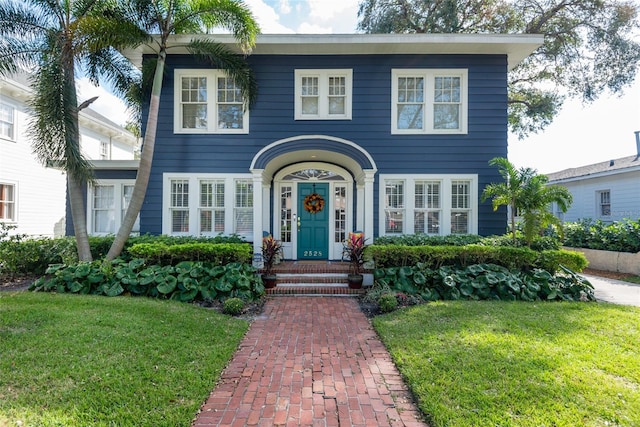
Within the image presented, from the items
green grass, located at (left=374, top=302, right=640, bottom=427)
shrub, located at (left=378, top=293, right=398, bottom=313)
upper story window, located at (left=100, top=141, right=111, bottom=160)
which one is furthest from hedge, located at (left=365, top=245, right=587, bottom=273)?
upper story window, located at (left=100, top=141, right=111, bottom=160)

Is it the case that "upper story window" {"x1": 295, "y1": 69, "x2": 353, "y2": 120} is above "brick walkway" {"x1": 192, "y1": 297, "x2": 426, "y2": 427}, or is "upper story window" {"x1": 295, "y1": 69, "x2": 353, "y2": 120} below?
above

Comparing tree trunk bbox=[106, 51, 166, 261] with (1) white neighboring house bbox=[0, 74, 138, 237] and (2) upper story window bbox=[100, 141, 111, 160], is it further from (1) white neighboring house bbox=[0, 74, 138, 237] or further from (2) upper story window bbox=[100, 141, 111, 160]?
(2) upper story window bbox=[100, 141, 111, 160]

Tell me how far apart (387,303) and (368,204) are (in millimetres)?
2542

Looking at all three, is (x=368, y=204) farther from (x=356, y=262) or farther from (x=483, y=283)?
(x=483, y=283)

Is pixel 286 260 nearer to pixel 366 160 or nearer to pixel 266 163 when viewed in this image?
pixel 266 163

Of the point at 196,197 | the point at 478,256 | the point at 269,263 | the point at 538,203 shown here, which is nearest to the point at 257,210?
the point at 269,263

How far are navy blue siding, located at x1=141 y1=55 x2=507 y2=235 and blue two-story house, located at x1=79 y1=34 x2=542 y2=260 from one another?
26 mm

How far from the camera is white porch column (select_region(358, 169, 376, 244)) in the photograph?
7.23 metres

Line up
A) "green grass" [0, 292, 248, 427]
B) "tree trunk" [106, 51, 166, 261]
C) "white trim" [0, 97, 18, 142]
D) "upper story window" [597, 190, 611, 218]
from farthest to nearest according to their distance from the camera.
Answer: "upper story window" [597, 190, 611, 218]
"white trim" [0, 97, 18, 142]
"tree trunk" [106, 51, 166, 261]
"green grass" [0, 292, 248, 427]

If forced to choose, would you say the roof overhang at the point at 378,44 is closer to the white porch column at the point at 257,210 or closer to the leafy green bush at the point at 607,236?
the white porch column at the point at 257,210

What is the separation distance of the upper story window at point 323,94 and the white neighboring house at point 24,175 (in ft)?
24.0

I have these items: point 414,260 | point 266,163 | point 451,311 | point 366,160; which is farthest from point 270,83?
point 451,311

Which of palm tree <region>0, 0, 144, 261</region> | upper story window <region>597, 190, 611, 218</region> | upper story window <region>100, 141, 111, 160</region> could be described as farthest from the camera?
upper story window <region>100, 141, 111, 160</region>

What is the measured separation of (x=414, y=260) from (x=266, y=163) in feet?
13.1
